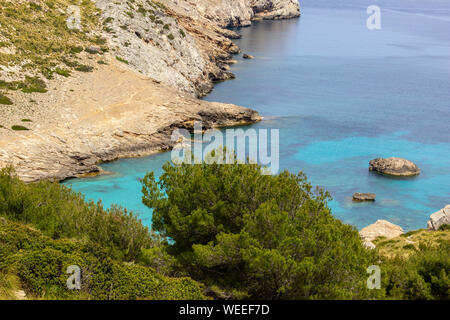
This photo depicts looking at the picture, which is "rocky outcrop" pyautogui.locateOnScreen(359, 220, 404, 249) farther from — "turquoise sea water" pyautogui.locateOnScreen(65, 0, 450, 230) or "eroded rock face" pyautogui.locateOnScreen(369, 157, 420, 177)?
"eroded rock face" pyautogui.locateOnScreen(369, 157, 420, 177)

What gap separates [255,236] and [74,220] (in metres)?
11.1

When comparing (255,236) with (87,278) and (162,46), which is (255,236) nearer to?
(87,278)

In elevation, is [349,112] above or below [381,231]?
above

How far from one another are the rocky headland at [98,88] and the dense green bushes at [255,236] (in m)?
24.3

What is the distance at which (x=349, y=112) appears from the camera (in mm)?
70875

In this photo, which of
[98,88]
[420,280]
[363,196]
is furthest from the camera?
[98,88]

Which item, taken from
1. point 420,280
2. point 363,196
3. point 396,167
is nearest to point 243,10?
point 396,167

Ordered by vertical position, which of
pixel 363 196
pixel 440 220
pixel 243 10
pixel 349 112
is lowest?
pixel 440 220

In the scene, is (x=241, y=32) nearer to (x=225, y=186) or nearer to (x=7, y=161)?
(x=7, y=161)

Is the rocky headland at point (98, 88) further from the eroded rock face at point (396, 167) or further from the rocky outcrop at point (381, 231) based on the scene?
the rocky outcrop at point (381, 231)

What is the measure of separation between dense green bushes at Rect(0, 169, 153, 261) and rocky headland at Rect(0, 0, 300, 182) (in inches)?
621

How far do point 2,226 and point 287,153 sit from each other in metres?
37.7

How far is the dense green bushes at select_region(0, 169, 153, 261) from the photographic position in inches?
923

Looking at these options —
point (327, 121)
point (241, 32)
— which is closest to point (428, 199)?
point (327, 121)
